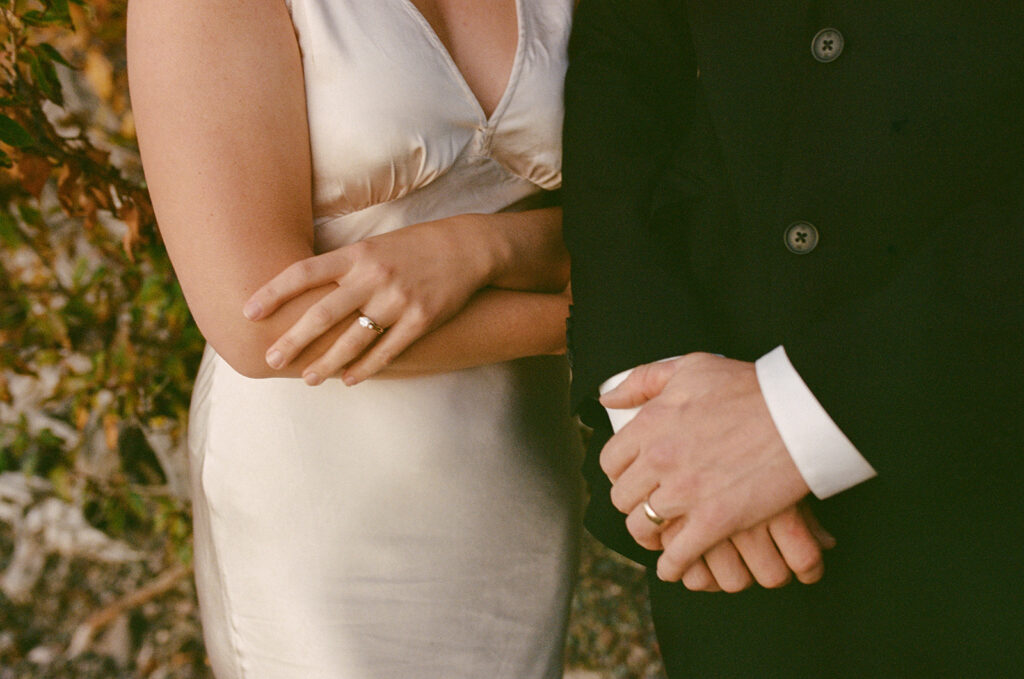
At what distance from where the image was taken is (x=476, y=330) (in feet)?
3.63

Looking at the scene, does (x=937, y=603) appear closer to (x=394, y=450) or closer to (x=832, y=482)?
(x=832, y=482)

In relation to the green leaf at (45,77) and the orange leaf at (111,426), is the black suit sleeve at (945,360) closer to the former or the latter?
the green leaf at (45,77)

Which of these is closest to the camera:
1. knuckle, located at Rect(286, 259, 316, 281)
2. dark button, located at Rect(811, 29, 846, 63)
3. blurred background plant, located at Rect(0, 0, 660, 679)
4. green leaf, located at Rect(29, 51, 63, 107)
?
dark button, located at Rect(811, 29, 846, 63)

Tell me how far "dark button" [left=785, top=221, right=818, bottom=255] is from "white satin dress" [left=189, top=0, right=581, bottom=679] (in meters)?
0.47

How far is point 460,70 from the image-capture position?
43.9 inches

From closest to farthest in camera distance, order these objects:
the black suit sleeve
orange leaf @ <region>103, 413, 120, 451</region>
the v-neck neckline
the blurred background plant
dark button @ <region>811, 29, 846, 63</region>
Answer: the black suit sleeve, dark button @ <region>811, 29, 846, 63</region>, the v-neck neckline, the blurred background plant, orange leaf @ <region>103, 413, 120, 451</region>

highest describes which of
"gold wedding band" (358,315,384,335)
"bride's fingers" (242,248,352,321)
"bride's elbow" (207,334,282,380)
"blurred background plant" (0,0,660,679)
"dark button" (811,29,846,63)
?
"dark button" (811,29,846,63)

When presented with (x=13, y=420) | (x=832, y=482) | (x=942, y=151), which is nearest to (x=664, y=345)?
(x=832, y=482)

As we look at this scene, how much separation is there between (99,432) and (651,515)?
223 cm

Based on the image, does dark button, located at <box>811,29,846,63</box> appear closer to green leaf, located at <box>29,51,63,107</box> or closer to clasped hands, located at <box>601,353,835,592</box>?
clasped hands, located at <box>601,353,835,592</box>

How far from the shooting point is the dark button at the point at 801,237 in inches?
33.7

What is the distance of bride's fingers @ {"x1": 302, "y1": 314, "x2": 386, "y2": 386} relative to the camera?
3.19ft

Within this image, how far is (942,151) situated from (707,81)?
0.30 m

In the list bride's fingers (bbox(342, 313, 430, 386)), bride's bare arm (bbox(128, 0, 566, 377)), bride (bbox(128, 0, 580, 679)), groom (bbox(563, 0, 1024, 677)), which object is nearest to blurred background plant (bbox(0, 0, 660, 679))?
bride (bbox(128, 0, 580, 679))
